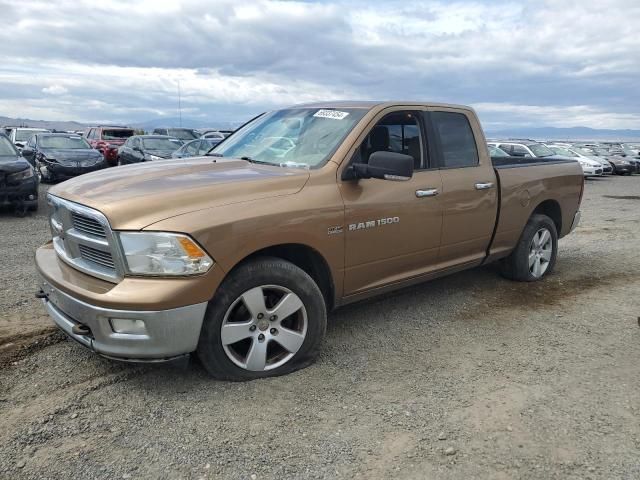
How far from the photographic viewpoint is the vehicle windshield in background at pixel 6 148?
1001cm

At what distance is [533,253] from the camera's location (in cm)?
578

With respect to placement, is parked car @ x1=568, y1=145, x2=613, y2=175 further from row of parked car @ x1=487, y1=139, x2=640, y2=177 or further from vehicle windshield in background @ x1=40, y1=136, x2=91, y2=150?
vehicle windshield in background @ x1=40, y1=136, x2=91, y2=150

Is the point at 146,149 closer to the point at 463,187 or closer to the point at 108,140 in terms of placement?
the point at 108,140

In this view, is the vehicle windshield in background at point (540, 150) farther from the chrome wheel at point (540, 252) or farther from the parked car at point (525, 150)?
the chrome wheel at point (540, 252)

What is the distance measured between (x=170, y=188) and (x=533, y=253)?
13.6 feet

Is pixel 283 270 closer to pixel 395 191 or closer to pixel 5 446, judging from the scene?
pixel 395 191

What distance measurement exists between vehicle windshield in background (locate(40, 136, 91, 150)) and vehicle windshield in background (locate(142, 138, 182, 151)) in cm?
Answer: 174

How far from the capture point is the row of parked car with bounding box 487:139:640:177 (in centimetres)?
2048

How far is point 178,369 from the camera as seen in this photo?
11.5 feet

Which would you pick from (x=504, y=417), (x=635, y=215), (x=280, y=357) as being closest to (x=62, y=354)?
(x=280, y=357)

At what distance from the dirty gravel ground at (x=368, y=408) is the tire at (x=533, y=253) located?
41.4 inches

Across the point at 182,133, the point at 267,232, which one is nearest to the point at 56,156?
the point at 182,133

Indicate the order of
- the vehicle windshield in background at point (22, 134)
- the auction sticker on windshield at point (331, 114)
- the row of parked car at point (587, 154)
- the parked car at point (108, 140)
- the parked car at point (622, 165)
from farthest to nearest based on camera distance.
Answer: the parked car at point (622, 165) → the row of parked car at point (587, 154) → the vehicle windshield in background at point (22, 134) → the parked car at point (108, 140) → the auction sticker on windshield at point (331, 114)

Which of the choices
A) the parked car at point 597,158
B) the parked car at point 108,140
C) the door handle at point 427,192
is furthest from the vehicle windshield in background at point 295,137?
the parked car at point 597,158
